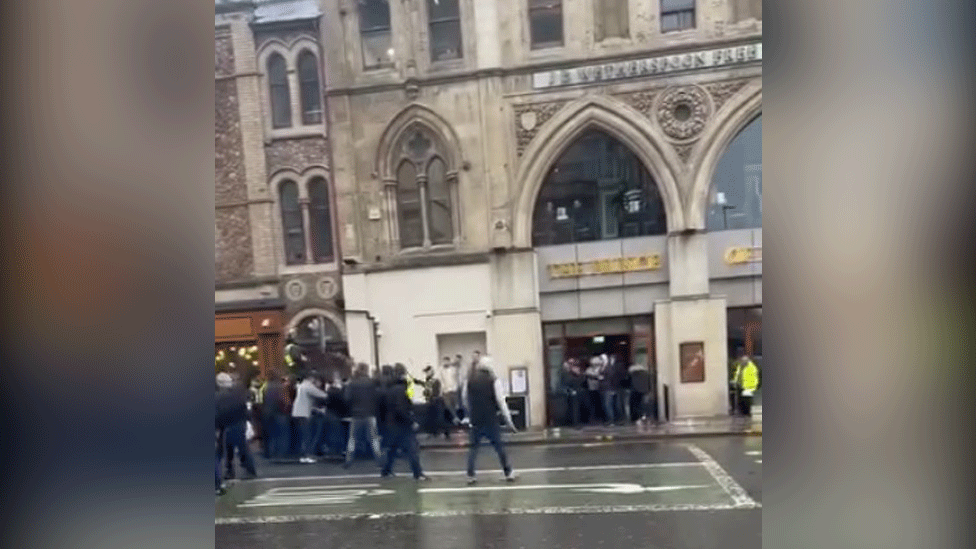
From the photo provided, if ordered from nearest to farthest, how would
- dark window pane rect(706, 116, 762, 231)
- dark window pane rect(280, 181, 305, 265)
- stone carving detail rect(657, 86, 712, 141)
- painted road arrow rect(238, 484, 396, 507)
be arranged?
dark window pane rect(706, 116, 762, 231) < stone carving detail rect(657, 86, 712, 141) < dark window pane rect(280, 181, 305, 265) < painted road arrow rect(238, 484, 396, 507)

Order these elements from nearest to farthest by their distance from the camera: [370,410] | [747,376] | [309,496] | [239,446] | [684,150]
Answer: [747,376] → [684,150] → [370,410] → [239,446] → [309,496]

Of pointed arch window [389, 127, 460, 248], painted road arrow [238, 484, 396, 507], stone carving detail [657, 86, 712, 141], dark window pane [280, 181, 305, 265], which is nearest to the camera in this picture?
stone carving detail [657, 86, 712, 141]

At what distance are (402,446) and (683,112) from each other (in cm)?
229

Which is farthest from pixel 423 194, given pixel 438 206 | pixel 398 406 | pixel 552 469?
pixel 552 469

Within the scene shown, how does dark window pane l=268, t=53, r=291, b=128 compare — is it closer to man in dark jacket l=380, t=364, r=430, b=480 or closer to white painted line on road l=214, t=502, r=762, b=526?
man in dark jacket l=380, t=364, r=430, b=480

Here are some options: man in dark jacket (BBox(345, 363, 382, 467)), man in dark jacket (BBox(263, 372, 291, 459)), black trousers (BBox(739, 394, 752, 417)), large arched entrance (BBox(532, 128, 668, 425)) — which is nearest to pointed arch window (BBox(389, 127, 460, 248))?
large arched entrance (BBox(532, 128, 668, 425))

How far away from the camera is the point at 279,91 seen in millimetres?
3186

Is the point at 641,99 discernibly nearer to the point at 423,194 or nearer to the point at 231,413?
the point at 423,194

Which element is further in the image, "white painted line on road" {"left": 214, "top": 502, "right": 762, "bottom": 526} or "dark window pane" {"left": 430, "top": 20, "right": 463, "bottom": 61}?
"white painted line on road" {"left": 214, "top": 502, "right": 762, "bottom": 526}

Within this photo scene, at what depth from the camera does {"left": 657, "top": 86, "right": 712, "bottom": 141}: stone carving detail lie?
3059mm

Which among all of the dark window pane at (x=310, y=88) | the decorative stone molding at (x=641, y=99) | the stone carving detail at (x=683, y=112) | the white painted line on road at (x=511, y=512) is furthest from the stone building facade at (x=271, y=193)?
the stone carving detail at (x=683, y=112)

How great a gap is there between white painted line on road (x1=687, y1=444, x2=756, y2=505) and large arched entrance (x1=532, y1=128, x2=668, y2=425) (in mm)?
366

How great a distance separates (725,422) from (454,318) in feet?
4.94

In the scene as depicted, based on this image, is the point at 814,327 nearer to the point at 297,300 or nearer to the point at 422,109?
the point at 422,109
